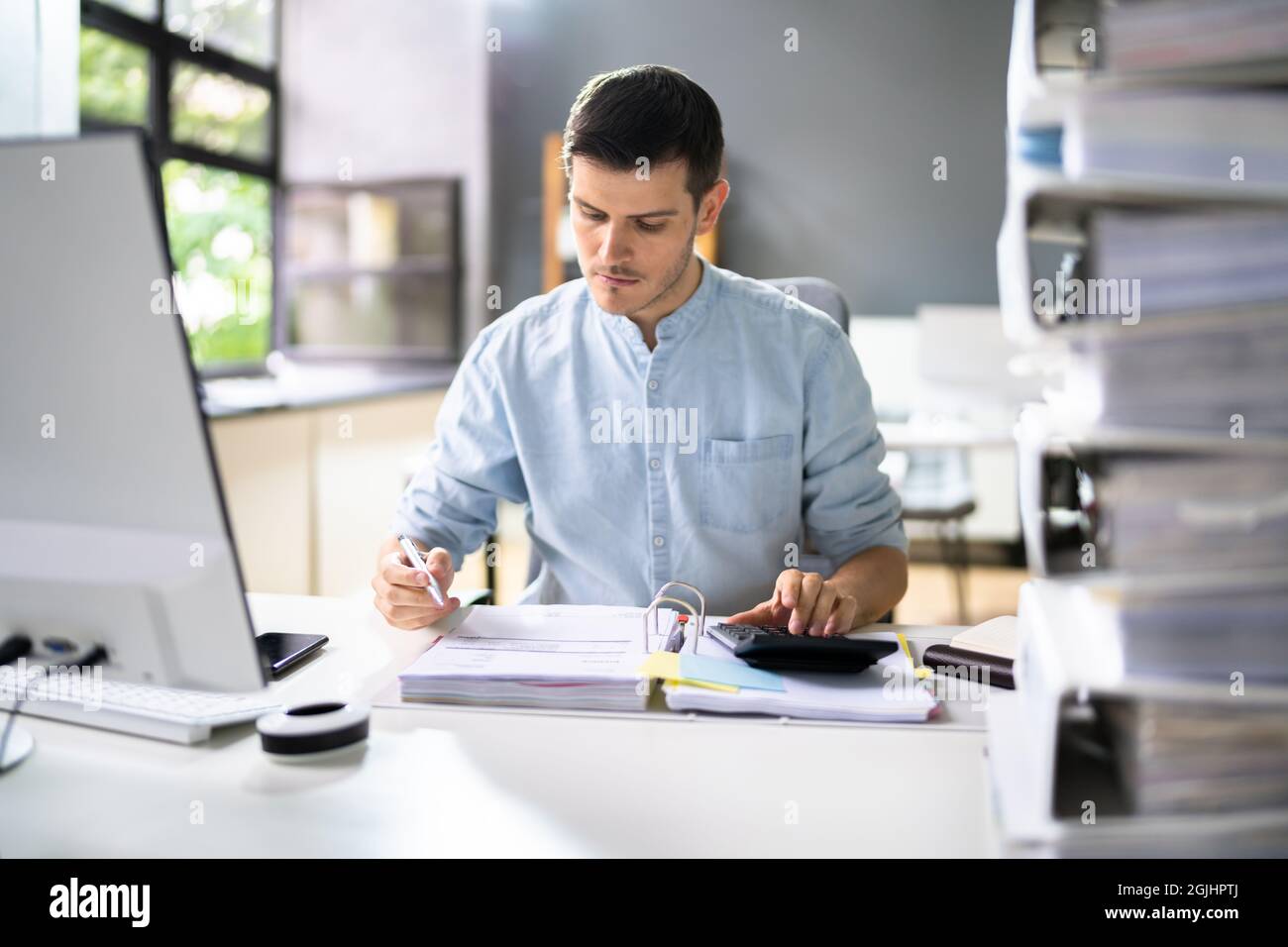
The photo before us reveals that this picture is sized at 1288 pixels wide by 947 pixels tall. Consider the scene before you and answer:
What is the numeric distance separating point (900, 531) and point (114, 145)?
3.74ft

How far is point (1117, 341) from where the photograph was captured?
0.69 meters

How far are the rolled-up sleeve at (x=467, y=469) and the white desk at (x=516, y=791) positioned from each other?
0.55m

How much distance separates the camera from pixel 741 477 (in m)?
1.53

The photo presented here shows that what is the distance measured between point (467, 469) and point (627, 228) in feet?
1.37

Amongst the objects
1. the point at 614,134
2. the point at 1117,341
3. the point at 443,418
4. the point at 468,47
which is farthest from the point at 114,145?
the point at 468,47

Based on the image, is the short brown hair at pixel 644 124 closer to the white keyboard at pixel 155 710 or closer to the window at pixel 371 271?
the white keyboard at pixel 155 710

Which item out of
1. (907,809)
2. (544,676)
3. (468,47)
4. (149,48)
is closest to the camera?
(907,809)

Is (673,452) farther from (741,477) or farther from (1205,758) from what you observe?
(1205,758)

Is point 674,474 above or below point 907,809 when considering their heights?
above

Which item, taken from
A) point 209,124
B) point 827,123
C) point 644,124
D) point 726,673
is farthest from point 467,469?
point 827,123

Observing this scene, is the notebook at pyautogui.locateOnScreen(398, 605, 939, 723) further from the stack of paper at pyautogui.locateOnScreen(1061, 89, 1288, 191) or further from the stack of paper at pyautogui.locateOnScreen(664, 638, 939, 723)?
the stack of paper at pyautogui.locateOnScreen(1061, 89, 1288, 191)

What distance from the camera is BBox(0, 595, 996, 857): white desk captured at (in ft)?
2.54

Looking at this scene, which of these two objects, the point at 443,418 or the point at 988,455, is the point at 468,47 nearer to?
the point at 988,455

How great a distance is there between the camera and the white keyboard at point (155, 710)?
37.5 inches
